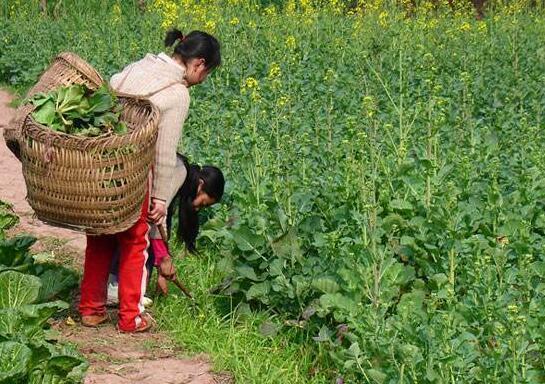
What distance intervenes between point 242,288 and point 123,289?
0.60 m

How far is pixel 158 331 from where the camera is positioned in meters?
6.29

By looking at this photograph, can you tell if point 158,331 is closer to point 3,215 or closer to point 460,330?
point 3,215

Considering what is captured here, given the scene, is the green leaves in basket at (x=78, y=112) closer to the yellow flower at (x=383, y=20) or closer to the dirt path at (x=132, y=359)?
the dirt path at (x=132, y=359)

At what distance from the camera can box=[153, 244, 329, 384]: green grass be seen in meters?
5.55

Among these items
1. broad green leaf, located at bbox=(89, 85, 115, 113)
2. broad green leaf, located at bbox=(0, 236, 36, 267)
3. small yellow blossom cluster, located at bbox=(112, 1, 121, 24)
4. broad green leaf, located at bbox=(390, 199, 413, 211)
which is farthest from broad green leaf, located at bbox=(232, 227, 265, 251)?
small yellow blossom cluster, located at bbox=(112, 1, 121, 24)

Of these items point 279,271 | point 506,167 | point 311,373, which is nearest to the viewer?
point 311,373

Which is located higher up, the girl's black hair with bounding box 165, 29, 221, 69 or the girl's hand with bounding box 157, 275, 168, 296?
the girl's black hair with bounding box 165, 29, 221, 69

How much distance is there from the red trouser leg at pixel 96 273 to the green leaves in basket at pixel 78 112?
2.31 feet

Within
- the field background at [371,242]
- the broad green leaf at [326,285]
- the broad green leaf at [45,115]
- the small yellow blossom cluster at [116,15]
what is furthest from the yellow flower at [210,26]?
the broad green leaf at [326,285]

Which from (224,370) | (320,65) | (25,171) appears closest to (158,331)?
(224,370)

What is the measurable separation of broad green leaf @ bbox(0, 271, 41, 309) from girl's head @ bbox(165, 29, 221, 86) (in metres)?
1.31

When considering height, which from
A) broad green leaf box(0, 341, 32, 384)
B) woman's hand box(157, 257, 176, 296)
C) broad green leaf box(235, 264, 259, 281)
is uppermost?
broad green leaf box(0, 341, 32, 384)

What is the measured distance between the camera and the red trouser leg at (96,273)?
620cm

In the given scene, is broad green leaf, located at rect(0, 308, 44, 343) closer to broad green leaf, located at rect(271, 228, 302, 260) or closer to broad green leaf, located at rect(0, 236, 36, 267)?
broad green leaf, located at rect(0, 236, 36, 267)
